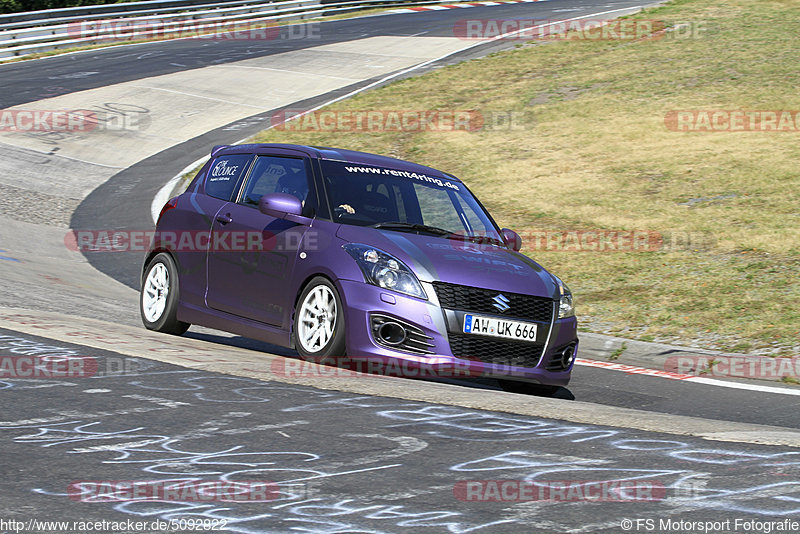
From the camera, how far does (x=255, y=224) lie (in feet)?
27.1

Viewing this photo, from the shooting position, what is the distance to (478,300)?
23.6 feet

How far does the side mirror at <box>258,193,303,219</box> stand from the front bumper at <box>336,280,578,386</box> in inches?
34.2

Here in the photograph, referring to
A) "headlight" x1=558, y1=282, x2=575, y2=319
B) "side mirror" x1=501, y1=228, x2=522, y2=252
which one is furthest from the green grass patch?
"headlight" x1=558, y1=282, x2=575, y2=319

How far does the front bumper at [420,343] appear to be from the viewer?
710 centimetres

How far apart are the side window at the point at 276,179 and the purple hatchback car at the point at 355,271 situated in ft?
0.04

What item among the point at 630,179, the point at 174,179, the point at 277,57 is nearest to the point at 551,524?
the point at 630,179

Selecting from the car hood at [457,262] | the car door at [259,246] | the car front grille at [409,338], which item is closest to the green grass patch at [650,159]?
the car hood at [457,262]

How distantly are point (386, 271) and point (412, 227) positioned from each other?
0.79 m

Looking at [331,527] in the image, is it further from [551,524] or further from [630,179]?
[630,179]

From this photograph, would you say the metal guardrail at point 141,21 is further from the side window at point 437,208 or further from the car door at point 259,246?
the side window at point 437,208

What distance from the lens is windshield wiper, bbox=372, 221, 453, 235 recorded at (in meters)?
7.84

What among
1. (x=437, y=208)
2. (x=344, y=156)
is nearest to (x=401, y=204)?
(x=437, y=208)

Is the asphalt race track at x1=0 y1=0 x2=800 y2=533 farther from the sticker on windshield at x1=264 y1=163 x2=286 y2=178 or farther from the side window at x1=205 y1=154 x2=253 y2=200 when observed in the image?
the sticker on windshield at x1=264 y1=163 x2=286 y2=178

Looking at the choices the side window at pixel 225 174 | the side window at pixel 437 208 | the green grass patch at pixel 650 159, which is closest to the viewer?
the side window at pixel 437 208
